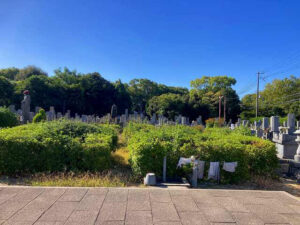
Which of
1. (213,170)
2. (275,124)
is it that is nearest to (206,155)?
(213,170)

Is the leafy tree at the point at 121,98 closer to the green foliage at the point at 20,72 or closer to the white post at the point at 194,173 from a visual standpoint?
the green foliage at the point at 20,72

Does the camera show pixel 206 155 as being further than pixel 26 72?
No

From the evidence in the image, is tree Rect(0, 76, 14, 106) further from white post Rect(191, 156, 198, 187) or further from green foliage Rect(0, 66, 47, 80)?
white post Rect(191, 156, 198, 187)

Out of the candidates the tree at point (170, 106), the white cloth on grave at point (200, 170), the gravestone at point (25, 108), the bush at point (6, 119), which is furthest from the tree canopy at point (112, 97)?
the white cloth on grave at point (200, 170)

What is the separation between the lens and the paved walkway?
2939 mm

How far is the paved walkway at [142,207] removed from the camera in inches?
116

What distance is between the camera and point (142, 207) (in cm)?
335

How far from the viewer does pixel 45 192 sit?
385 centimetres

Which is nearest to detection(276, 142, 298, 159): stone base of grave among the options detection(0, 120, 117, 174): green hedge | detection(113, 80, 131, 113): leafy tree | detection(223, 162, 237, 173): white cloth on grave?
detection(223, 162, 237, 173): white cloth on grave

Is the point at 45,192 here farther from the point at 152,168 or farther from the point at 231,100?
the point at 231,100

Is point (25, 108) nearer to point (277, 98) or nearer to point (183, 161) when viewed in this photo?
point (183, 161)

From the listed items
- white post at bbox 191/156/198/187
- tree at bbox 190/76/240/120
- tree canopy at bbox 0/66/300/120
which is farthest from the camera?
tree at bbox 190/76/240/120

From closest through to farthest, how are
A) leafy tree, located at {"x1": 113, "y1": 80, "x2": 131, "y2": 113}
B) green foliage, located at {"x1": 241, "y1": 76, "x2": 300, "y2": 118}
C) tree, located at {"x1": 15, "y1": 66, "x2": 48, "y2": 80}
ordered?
green foliage, located at {"x1": 241, "y1": 76, "x2": 300, "y2": 118} → leafy tree, located at {"x1": 113, "y1": 80, "x2": 131, "y2": 113} → tree, located at {"x1": 15, "y1": 66, "x2": 48, "y2": 80}

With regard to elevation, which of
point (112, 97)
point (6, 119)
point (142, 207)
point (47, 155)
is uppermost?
point (112, 97)
